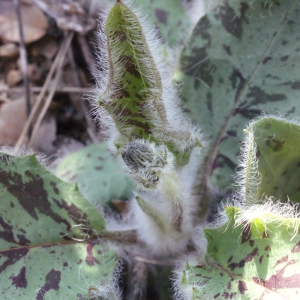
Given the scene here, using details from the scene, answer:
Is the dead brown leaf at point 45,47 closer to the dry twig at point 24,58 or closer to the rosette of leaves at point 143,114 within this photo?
the dry twig at point 24,58

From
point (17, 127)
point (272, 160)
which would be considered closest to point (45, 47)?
point (17, 127)

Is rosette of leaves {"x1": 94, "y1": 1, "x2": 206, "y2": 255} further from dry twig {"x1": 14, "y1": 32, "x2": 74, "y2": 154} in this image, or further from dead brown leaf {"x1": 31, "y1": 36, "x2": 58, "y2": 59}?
dead brown leaf {"x1": 31, "y1": 36, "x2": 58, "y2": 59}

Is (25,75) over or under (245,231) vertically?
under

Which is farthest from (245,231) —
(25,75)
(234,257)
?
(25,75)

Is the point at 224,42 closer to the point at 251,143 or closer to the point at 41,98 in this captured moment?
the point at 251,143

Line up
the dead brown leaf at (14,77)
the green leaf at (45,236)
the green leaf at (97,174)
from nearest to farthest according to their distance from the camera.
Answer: the green leaf at (45,236) → the green leaf at (97,174) → the dead brown leaf at (14,77)

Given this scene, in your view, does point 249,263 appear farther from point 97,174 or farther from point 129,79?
point 97,174

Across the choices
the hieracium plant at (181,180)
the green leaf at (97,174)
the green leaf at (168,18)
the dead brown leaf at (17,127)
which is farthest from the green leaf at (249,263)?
the dead brown leaf at (17,127)
